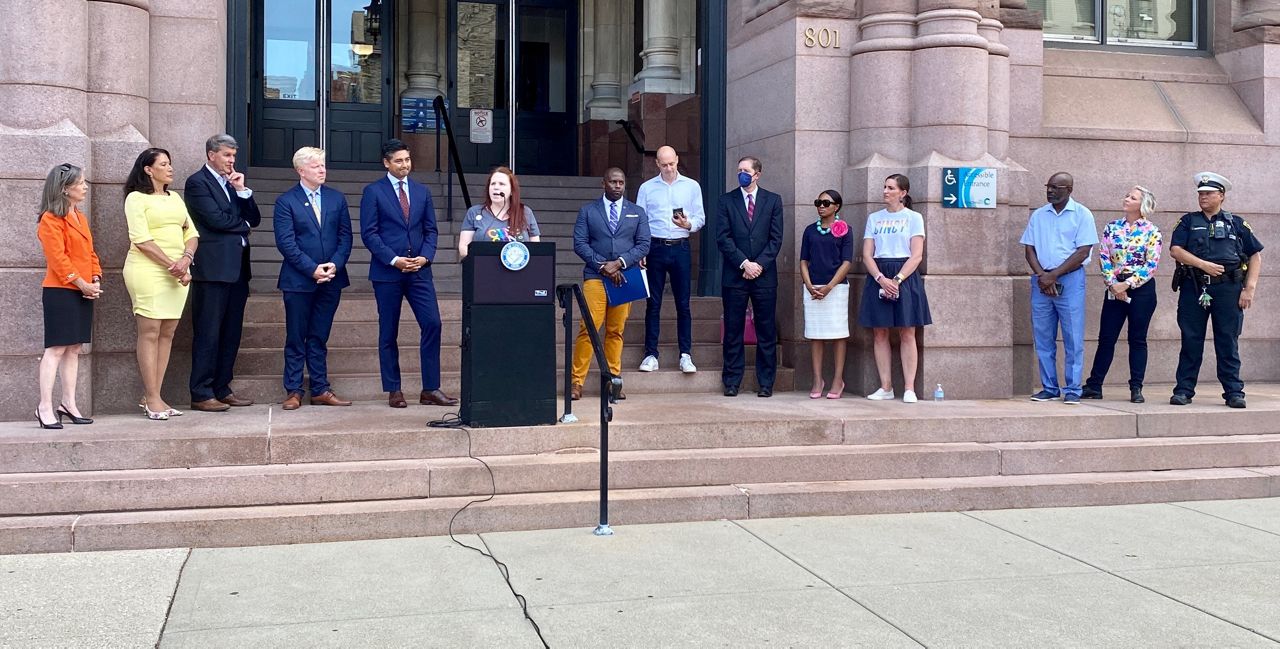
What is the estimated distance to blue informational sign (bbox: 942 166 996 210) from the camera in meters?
10.3

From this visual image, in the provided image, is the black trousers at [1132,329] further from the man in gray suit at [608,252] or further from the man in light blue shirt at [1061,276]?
the man in gray suit at [608,252]

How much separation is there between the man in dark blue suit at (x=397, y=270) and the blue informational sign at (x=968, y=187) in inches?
173

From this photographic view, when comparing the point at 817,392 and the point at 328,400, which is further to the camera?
the point at 817,392

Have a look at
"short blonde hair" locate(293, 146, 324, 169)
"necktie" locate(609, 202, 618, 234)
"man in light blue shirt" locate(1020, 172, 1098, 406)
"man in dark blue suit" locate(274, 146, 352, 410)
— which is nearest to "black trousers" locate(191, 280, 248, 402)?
"man in dark blue suit" locate(274, 146, 352, 410)

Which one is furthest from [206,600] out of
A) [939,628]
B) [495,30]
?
[495,30]

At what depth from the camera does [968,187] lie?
1034 centimetres

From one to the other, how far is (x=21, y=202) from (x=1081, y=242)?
8.23 meters

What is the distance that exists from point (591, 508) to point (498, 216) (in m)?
2.79

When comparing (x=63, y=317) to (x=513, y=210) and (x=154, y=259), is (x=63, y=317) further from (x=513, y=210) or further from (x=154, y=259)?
(x=513, y=210)

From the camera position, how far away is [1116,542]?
7.09 meters

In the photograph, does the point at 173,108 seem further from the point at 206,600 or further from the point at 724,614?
the point at 724,614

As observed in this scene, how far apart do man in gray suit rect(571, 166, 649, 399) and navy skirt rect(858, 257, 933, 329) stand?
6.36 feet

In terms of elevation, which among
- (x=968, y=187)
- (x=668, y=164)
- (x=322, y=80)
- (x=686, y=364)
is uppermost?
(x=322, y=80)

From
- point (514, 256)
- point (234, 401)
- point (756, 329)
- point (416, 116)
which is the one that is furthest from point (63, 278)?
point (416, 116)
